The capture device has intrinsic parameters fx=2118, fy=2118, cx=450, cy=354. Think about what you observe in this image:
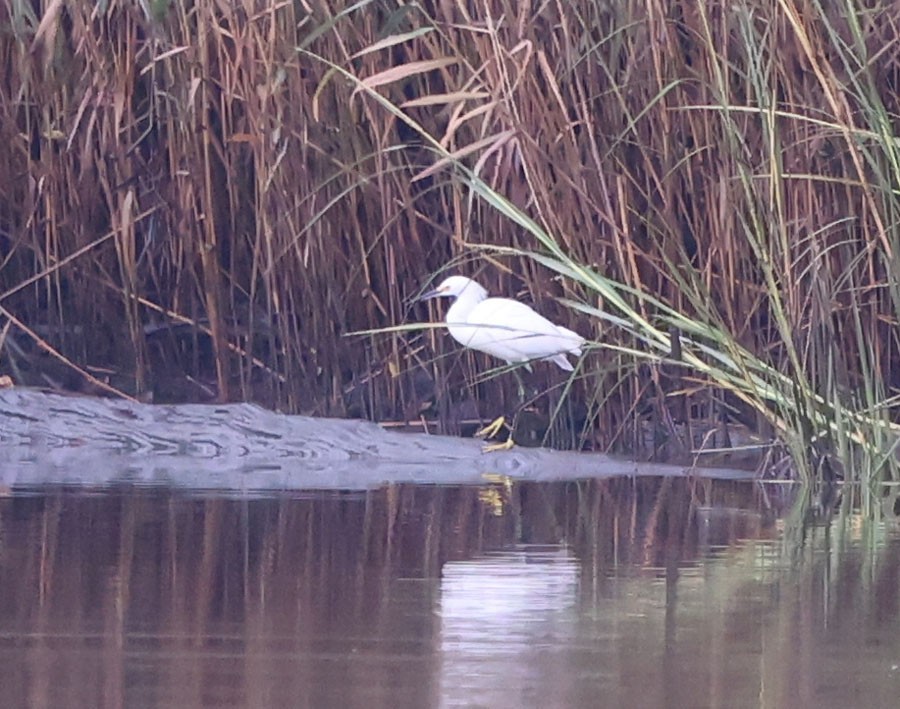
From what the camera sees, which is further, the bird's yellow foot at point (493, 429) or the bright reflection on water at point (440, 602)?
the bird's yellow foot at point (493, 429)

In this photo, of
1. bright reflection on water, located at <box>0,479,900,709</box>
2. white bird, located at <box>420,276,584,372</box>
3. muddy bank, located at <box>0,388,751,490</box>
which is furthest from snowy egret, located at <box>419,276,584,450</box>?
bright reflection on water, located at <box>0,479,900,709</box>

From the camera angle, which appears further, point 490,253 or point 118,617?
point 490,253

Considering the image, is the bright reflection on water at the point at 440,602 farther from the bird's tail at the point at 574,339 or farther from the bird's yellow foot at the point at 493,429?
the bird's yellow foot at the point at 493,429

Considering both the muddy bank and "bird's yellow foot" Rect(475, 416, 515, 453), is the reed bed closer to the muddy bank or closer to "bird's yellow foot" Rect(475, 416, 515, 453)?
"bird's yellow foot" Rect(475, 416, 515, 453)

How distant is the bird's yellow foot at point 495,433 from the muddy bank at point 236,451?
0.04 meters

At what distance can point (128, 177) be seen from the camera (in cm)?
606

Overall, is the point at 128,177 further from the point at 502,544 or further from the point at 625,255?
the point at 502,544

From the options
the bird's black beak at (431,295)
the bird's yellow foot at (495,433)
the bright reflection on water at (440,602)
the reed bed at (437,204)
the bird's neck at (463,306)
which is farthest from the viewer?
the bird's black beak at (431,295)

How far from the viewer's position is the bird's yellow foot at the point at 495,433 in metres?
5.59

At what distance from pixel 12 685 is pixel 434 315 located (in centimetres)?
371

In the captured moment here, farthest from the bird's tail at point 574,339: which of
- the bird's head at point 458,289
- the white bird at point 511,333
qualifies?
the bird's head at point 458,289

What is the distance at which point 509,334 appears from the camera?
5.62 meters

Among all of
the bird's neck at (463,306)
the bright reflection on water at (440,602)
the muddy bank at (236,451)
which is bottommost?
the bright reflection on water at (440,602)

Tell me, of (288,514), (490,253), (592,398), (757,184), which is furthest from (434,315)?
(288,514)
